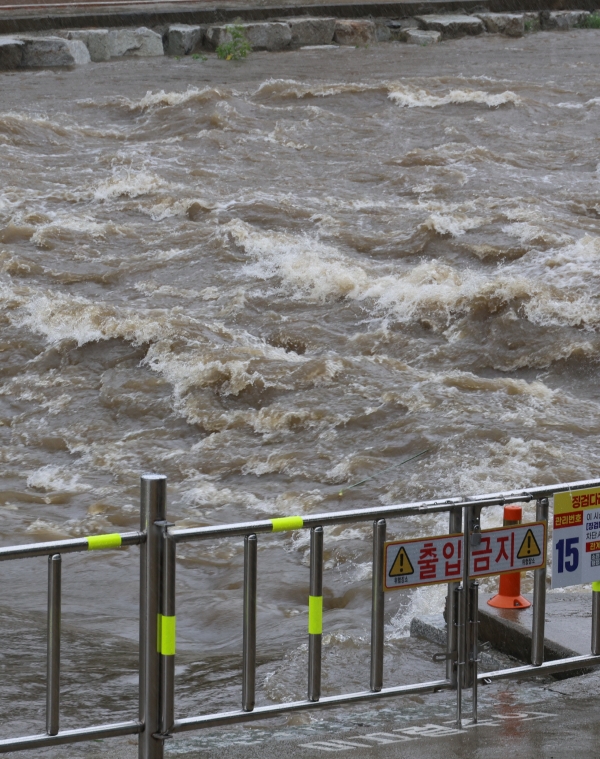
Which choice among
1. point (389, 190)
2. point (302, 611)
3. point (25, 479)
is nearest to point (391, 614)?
point (302, 611)

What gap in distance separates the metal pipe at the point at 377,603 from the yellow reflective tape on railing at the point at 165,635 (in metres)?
0.70

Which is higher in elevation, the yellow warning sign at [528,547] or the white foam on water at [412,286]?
the yellow warning sign at [528,547]

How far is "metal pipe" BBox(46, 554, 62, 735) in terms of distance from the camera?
12.0 feet

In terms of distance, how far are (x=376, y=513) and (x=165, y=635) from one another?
0.82 m

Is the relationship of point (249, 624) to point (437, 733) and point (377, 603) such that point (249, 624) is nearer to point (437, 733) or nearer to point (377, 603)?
point (377, 603)

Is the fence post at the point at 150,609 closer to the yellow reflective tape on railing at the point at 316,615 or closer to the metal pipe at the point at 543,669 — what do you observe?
the yellow reflective tape on railing at the point at 316,615

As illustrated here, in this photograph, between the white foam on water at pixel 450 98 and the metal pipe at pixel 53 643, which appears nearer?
the metal pipe at pixel 53 643

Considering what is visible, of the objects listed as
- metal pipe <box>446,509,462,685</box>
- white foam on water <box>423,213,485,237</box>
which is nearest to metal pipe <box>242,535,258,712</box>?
metal pipe <box>446,509,462,685</box>

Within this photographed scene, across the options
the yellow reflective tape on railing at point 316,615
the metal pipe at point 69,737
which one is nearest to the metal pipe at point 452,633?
the yellow reflective tape on railing at point 316,615

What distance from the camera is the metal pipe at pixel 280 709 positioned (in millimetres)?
3814

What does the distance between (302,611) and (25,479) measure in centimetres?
311

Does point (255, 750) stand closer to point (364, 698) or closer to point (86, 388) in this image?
point (364, 698)

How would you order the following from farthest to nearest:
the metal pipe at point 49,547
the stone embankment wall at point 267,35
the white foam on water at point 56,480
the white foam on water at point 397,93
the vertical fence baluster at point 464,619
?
the stone embankment wall at point 267,35 < the white foam on water at point 397,93 < the white foam on water at point 56,480 < the vertical fence baluster at point 464,619 < the metal pipe at point 49,547

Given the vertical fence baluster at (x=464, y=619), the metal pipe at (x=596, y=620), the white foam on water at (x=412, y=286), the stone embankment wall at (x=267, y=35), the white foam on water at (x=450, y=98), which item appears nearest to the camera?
the vertical fence baluster at (x=464, y=619)
